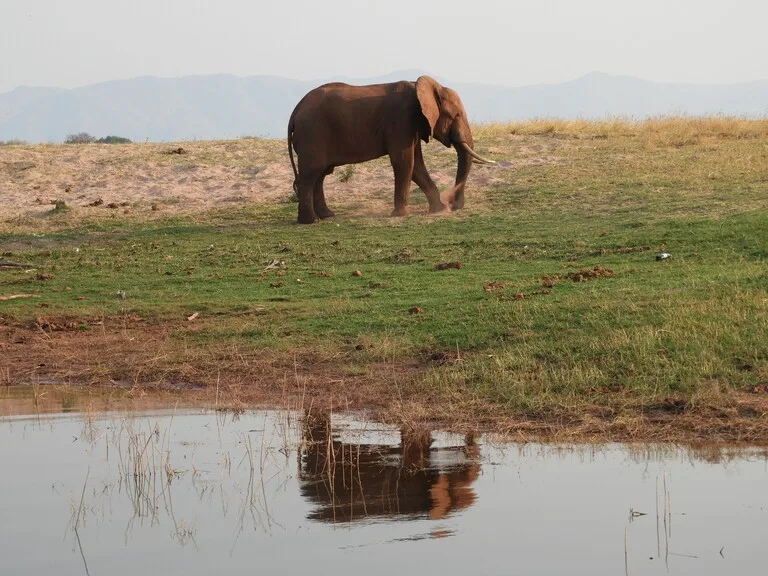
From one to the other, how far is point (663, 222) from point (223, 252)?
5.71m

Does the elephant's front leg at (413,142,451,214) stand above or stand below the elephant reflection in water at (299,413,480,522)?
above

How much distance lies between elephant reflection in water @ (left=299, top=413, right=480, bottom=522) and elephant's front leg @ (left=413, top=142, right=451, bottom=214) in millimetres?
10502

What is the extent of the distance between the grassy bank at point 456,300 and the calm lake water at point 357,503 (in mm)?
777

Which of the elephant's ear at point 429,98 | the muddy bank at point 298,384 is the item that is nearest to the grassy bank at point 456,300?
the muddy bank at point 298,384

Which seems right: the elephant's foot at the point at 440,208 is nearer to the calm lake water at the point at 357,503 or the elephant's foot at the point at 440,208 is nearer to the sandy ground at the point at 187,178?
the sandy ground at the point at 187,178

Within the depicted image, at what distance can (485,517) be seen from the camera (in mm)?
6914

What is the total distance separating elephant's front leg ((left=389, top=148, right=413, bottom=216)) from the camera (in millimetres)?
18625

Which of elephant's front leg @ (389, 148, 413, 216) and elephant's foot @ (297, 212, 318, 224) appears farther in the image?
elephant's foot @ (297, 212, 318, 224)

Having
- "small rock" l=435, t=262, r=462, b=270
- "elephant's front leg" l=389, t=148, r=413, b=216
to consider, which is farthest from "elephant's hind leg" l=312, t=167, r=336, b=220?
"small rock" l=435, t=262, r=462, b=270

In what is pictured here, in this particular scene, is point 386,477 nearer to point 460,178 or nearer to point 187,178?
point 460,178

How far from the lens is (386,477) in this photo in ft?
25.2

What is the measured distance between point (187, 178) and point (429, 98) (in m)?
5.79

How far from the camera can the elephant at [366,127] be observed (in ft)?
60.8

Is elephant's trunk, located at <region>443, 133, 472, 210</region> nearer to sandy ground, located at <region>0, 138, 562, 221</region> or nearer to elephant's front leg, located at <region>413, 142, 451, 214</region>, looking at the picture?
elephant's front leg, located at <region>413, 142, 451, 214</region>
